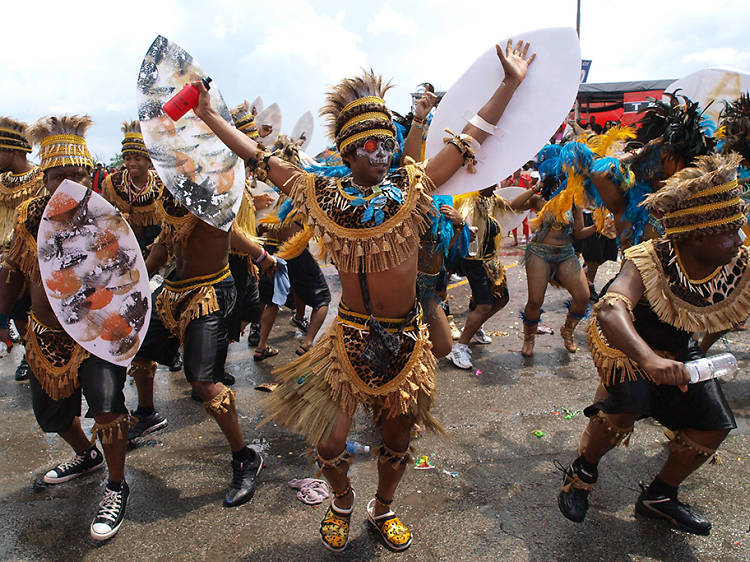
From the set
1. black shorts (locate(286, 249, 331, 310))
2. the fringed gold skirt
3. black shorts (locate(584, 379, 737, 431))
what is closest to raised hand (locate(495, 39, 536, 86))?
black shorts (locate(584, 379, 737, 431))

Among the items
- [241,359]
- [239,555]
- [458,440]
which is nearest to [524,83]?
[458,440]

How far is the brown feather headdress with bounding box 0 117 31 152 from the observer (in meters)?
5.02

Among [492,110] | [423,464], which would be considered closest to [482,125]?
[492,110]

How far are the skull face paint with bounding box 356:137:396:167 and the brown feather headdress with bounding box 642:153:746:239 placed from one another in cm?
140

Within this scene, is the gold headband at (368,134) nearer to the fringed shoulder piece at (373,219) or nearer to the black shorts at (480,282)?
the fringed shoulder piece at (373,219)

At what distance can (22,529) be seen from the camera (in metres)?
2.89

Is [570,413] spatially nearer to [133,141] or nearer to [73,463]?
[73,463]

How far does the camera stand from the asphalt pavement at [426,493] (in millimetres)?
2664

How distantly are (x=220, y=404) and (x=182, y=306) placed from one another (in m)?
0.72

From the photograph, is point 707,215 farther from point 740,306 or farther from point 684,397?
point 684,397

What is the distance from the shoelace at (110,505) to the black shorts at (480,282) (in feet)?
12.0

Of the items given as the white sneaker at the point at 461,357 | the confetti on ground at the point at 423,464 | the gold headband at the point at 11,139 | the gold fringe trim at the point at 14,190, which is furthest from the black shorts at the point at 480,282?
the gold headband at the point at 11,139

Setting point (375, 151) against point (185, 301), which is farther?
point (185, 301)

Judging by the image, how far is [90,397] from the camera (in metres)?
2.91
